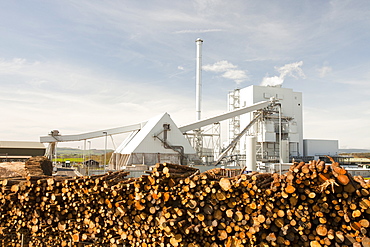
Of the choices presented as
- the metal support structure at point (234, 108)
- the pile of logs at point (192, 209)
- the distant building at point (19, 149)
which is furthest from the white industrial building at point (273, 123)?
the pile of logs at point (192, 209)

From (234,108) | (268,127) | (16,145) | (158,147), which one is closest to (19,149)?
(16,145)

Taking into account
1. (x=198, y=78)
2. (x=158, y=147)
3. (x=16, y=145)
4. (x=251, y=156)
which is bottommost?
(x=251, y=156)

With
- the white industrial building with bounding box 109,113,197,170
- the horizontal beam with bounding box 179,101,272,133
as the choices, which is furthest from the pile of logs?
the horizontal beam with bounding box 179,101,272,133

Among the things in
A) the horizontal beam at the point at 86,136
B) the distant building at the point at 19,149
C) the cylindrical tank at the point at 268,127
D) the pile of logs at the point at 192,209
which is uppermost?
the cylindrical tank at the point at 268,127

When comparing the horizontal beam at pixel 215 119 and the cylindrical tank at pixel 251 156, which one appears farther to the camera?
the horizontal beam at pixel 215 119

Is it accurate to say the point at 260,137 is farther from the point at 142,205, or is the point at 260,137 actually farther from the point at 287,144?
the point at 142,205

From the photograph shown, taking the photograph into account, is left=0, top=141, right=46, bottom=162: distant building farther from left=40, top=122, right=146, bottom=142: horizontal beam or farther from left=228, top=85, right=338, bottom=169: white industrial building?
left=228, top=85, right=338, bottom=169: white industrial building

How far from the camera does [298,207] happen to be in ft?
22.1

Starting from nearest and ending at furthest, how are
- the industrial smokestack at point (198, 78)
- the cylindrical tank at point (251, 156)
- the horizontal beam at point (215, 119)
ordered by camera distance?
the cylindrical tank at point (251, 156)
the horizontal beam at point (215, 119)
the industrial smokestack at point (198, 78)

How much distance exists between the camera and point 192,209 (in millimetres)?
7449

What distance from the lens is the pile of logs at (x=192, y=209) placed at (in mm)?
6582

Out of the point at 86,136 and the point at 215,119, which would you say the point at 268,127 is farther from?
the point at 86,136

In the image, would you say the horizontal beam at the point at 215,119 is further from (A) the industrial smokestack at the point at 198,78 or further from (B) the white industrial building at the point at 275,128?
(A) the industrial smokestack at the point at 198,78

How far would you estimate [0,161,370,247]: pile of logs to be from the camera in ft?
21.6
